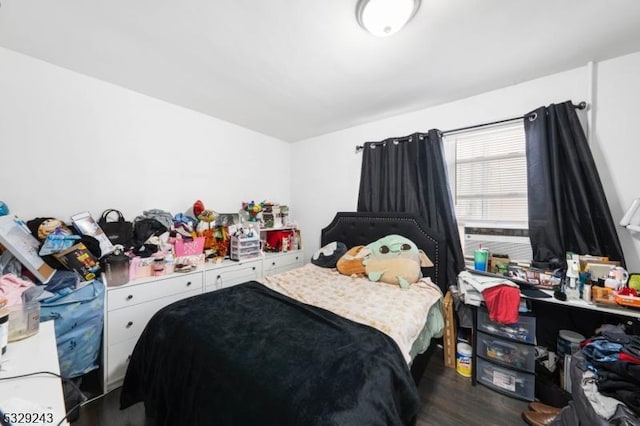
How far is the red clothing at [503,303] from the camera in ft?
5.73

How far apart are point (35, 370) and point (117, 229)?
147cm

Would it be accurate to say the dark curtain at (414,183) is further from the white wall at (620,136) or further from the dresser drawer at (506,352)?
the white wall at (620,136)

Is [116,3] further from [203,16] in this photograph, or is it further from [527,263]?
[527,263]

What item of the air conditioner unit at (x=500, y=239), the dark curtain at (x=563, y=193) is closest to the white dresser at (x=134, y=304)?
the air conditioner unit at (x=500, y=239)

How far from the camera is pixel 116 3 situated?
1364 mm

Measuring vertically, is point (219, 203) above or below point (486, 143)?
below

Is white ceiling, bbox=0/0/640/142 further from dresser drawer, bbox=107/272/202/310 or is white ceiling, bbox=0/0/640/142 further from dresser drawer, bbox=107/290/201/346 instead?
dresser drawer, bbox=107/290/201/346

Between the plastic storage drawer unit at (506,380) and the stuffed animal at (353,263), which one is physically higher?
the stuffed animal at (353,263)

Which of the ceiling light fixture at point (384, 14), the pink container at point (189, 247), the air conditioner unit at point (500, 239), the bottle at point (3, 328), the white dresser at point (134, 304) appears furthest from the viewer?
the pink container at point (189, 247)

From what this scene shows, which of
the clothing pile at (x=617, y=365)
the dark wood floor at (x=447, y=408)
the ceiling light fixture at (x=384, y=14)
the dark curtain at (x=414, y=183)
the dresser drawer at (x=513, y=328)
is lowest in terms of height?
the dark wood floor at (x=447, y=408)

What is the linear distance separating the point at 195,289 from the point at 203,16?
2195 millimetres

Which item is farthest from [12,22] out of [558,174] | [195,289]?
[558,174]

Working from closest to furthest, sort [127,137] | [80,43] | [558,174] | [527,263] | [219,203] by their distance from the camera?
[80,43] → [558,174] → [527,263] → [127,137] → [219,203]

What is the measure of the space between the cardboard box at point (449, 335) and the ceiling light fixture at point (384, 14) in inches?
88.4
